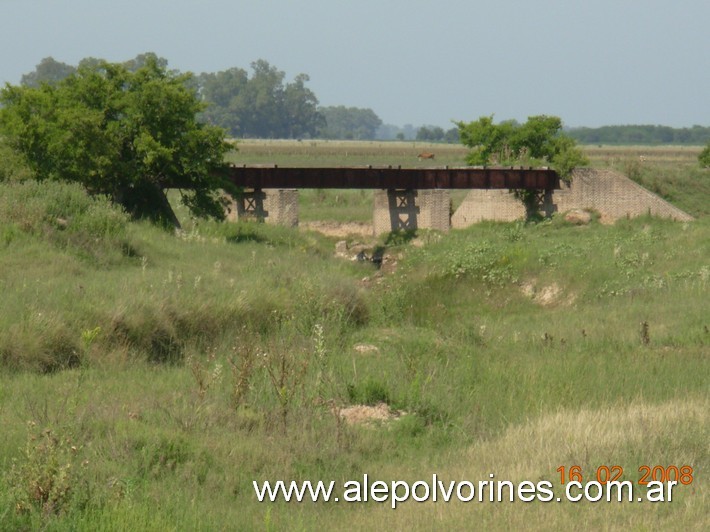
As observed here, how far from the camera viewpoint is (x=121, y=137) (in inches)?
1153

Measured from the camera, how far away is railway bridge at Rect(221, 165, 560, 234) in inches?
1533

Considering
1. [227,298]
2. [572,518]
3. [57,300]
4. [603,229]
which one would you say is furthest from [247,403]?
[603,229]

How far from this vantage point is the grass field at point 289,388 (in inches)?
303

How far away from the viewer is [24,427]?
9125 millimetres

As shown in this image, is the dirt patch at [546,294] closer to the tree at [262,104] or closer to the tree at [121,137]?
the tree at [121,137]

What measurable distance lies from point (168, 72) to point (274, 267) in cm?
1238

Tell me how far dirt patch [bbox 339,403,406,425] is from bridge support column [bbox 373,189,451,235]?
2909cm

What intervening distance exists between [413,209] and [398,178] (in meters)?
1.31

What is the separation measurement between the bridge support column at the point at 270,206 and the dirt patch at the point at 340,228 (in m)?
2.74

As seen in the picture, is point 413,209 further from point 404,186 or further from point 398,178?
point 398,178

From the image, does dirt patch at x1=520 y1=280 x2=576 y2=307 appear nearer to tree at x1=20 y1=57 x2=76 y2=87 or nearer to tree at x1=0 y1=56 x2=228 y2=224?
tree at x1=0 y1=56 x2=228 y2=224
